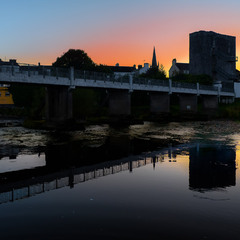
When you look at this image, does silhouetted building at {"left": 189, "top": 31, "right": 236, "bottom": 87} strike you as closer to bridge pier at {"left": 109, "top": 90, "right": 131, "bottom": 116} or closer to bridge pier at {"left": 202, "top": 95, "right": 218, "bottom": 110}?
bridge pier at {"left": 202, "top": 95, "right": 218, "bottom": 110}

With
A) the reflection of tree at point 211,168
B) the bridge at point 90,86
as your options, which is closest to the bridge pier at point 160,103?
the bridge at point 90,86

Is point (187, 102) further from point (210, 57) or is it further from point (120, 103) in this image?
point (210, 57)

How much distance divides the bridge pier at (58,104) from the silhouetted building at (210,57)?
7292 cm

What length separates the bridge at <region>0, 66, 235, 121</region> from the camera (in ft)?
121

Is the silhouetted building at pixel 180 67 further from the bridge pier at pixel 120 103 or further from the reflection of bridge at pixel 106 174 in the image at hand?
the reflection of bridge at pixel 106 174

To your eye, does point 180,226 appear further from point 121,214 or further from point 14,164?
point 14,164

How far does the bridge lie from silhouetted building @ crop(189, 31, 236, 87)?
25798 mm

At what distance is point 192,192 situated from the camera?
1175 centimetres

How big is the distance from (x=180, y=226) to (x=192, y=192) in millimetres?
3358

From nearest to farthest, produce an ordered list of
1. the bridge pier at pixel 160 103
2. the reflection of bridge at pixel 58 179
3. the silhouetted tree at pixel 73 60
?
the reflection of bridge at pixel 58 179 → the bridge pier at pixel 160 103 → the silhouetted tree at pixel 73 60

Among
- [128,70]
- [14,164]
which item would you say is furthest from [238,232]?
[128,70]

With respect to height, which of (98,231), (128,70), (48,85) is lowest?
(98,231)

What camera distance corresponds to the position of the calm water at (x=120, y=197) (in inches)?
330

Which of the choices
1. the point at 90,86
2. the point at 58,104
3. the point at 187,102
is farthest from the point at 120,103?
the point at 187,102
